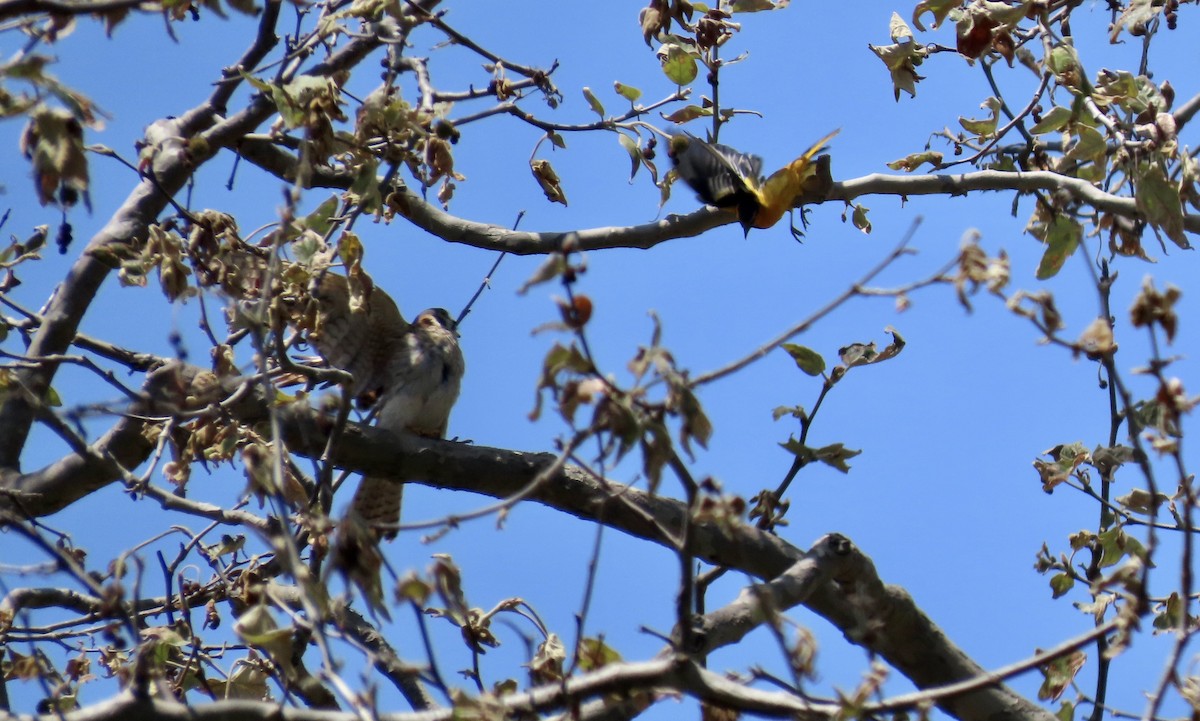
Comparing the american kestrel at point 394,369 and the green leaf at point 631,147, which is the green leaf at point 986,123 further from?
the american kestrel at point 394,369

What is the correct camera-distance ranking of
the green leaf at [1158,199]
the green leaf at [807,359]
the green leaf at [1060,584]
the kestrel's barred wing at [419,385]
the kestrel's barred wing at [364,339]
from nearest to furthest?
the green leaf at [807,359] < the green leaf at [1158,199] < the green leaf at [1060,584] < the kestrel's barred wing at [364,339] < the kestrel's barred wing at [419,385]

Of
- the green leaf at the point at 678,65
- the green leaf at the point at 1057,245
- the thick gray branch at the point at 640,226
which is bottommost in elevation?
the green leaf at the point at 1057,245

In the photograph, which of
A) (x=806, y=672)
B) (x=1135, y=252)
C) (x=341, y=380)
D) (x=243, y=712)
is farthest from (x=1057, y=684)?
(x=243, y=712)

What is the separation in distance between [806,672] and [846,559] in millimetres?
1183

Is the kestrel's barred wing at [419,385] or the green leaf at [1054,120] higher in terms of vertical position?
the kestrel's barred wing at [419,385]

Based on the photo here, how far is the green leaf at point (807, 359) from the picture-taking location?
3.10 m

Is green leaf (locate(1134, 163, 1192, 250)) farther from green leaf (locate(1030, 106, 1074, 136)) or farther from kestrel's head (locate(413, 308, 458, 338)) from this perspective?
kestrel's head (locate(413, 308, 458, 338))

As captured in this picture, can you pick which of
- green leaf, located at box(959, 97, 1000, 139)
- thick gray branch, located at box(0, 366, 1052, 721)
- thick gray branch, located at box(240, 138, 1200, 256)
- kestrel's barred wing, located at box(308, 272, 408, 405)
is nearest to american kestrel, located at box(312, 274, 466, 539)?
kestrel's barred wing, located at box(308, 272, 408, 405)

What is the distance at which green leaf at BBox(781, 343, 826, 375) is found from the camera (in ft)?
10.2

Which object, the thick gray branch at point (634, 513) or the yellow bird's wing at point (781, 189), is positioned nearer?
the thick gray branch at point (634, 513)

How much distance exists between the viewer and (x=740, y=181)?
18.4 ft

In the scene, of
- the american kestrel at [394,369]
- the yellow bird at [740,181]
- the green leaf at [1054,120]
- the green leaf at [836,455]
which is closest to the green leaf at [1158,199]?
the green leaf at [1054,120]

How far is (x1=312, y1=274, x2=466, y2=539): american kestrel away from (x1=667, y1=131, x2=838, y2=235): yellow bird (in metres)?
1.32

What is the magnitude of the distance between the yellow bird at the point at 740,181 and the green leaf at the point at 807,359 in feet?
6.99
